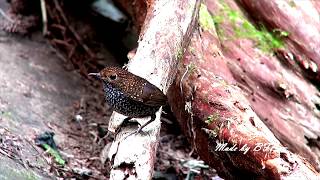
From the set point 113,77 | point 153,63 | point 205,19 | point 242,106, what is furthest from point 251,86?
point 113,77

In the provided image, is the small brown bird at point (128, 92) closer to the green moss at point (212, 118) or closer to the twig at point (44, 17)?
the green moss at point (212, 118)

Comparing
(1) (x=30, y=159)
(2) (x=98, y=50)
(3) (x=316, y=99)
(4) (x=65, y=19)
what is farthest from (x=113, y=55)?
(1) (x=30, y=159)

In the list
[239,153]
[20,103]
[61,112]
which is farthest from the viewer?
[61,112]

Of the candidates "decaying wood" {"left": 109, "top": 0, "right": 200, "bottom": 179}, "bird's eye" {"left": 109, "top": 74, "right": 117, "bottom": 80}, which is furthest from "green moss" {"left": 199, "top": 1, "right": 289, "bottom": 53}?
"bird's eye" {"left": 109, "top": 74, "right": 117, "bottom": 80}

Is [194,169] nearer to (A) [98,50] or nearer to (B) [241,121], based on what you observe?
(B) [241,121]

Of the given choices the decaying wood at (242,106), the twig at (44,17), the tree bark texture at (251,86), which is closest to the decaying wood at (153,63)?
the tree bark texture at (251,86)
